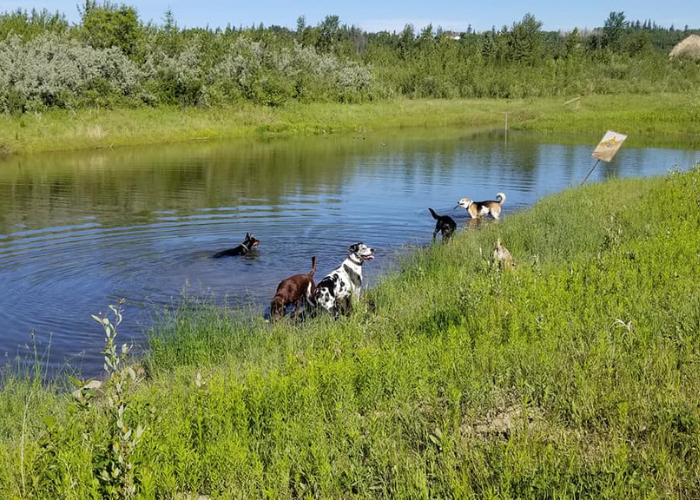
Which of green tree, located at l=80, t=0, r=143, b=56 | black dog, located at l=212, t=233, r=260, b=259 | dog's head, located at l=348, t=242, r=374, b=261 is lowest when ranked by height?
black dog, located at l=212, t=233, r=260, b=259

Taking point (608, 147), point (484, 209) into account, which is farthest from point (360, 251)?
point (608, 147)

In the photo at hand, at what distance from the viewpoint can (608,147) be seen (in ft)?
67.5

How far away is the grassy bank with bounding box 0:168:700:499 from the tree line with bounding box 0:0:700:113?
41.1 metres

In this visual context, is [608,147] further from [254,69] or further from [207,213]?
[254,69]

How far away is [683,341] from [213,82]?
5466 centimetres

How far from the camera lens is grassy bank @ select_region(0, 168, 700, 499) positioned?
4.59 meters

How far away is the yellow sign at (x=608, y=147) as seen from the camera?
20.3 m

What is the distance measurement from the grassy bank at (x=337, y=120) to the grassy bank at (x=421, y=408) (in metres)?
36.2

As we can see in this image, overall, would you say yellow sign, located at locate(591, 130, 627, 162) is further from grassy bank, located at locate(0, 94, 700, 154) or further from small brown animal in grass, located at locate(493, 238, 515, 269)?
grassy bank, located at locate(0, 94, 700, 154)

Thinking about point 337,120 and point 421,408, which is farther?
point 337,120

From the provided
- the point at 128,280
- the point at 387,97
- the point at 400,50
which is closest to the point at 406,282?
the point at 128,280

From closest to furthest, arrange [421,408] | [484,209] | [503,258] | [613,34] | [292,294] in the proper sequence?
[421,408] → [503,258] → [292,294] → [484,209] → [613,34]

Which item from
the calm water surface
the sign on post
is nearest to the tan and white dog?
the calm water surface

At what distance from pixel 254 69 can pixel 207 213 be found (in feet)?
137
